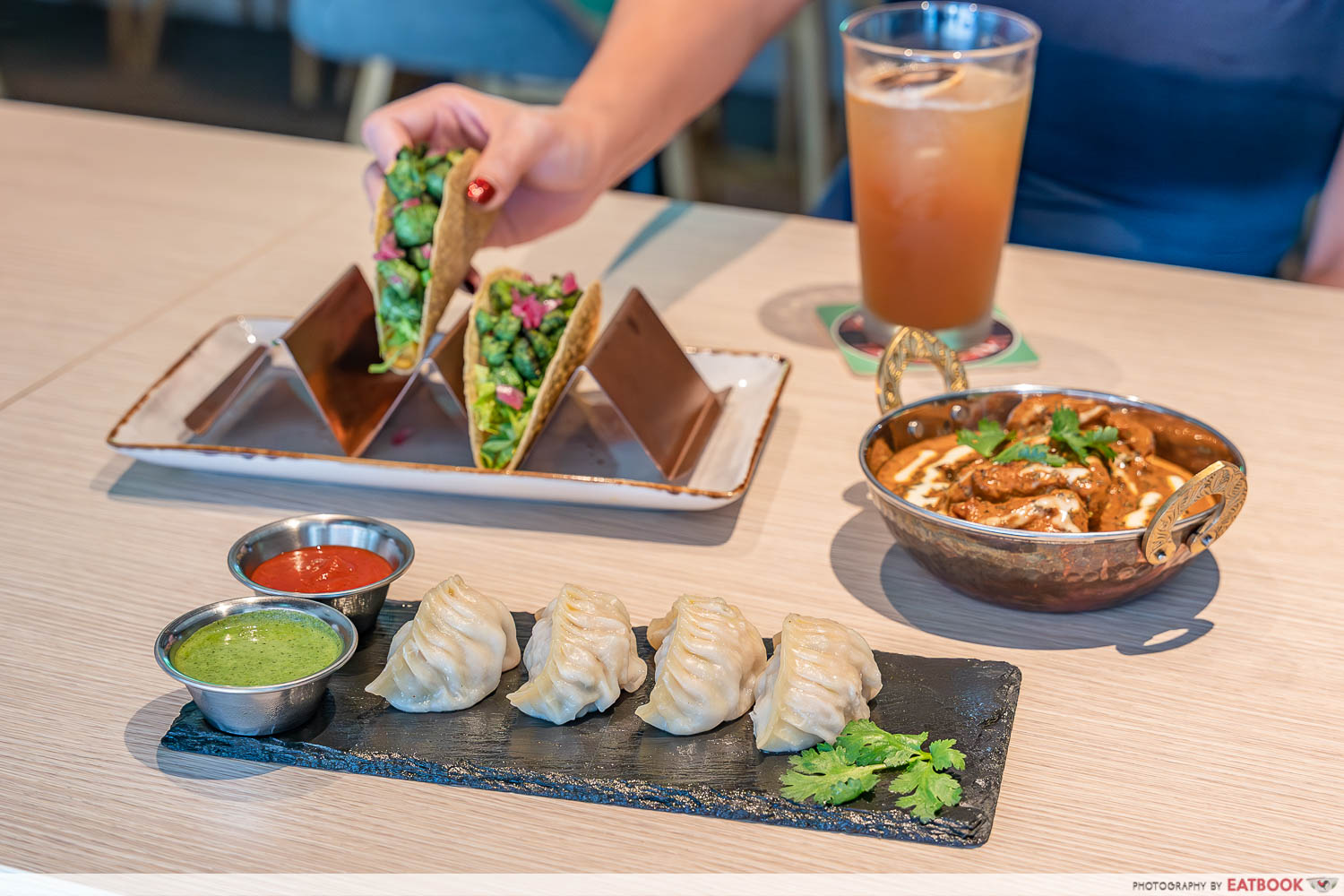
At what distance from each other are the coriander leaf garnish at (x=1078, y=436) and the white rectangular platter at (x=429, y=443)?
29cm

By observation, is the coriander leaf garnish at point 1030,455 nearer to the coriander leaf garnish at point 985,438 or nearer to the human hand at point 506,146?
the coriander leaf garnish at point 985,438

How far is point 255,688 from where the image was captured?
91 centimetres

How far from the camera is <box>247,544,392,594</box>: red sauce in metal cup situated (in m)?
1.07

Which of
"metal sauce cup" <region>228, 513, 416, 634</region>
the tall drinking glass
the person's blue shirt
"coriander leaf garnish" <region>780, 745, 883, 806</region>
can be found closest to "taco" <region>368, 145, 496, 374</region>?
"metal sauce cup" <region>228, 513, 416, 634</region>

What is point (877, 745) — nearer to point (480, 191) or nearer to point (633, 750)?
point (633, 750)

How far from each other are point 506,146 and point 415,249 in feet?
0.62

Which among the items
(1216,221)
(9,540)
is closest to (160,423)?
(9,540)

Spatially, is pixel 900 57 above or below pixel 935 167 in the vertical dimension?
above

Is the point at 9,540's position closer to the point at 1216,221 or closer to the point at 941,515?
the point at 941,515

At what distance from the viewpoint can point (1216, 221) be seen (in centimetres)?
205

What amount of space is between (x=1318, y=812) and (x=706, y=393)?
2.47ft

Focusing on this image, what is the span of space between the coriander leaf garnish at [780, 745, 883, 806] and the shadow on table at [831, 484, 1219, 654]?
224 millimetres

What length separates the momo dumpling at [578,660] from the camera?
950mm

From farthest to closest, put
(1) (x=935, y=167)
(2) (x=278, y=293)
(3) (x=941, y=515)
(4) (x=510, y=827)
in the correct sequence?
(2) (x=278, y=293)
(1) (x=935, y=167)
(3) (x=941, y=515)
(4) (x=510, y=827)
